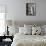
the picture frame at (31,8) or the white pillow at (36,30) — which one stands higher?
the picture frame at (31,8)

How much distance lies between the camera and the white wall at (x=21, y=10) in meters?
4.78

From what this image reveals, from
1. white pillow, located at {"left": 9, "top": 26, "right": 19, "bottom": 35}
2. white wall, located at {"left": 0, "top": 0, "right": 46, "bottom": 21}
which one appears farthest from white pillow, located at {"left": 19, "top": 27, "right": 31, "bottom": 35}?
white wall, located at {"left": 0, "top": 0, "right": 46, "bottom": 21}

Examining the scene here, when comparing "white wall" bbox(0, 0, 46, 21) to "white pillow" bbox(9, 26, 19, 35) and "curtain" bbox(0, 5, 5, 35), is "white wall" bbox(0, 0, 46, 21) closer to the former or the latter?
"curtain" bbox(0, 5, 5, 35)

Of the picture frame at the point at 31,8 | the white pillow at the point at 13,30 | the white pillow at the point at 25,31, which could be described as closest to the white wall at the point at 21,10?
the picture frame at the point at 31,8

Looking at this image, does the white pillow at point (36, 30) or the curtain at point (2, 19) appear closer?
the white pillow at point (36, 30)

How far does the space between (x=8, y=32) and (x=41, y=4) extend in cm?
175

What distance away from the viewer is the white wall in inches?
188

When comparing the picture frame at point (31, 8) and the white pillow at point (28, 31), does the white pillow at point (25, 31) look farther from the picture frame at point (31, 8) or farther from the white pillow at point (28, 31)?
the picture frame at point (31, 8)

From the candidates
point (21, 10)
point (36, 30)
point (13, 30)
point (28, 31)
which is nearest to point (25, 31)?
point (28, 31)

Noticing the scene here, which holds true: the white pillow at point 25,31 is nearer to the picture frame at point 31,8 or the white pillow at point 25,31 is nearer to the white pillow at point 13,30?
the white pillow at point 13,30

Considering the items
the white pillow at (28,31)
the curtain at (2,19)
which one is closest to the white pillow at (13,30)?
the curtain at (2,19)

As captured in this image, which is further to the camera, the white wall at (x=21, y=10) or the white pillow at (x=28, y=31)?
the white wall at (x=21, y=10)

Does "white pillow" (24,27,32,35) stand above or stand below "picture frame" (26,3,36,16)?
below

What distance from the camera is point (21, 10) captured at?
4801 mm
